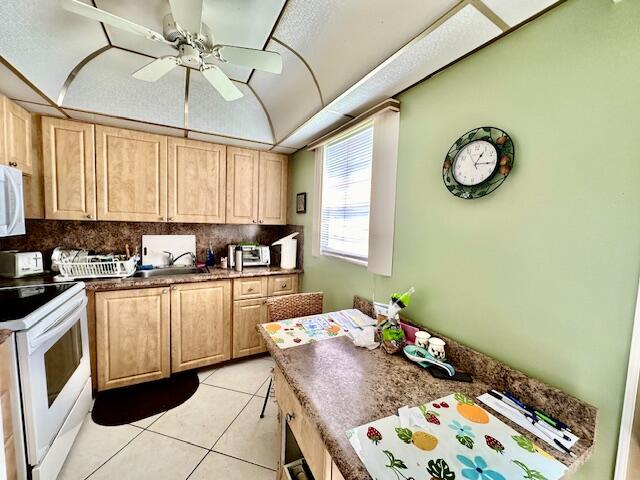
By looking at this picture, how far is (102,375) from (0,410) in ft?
3.50

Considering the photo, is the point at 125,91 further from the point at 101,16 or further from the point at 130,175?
the point at 101,16

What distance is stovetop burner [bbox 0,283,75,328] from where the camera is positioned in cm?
128

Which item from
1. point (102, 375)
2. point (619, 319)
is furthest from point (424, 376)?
point (102, 375)

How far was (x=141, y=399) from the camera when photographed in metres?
2.10

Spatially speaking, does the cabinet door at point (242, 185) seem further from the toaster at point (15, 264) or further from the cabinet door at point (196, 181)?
the toaster at point (15, 264)

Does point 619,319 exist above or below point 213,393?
above

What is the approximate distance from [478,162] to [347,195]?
1082 mm

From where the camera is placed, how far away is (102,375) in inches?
82.0

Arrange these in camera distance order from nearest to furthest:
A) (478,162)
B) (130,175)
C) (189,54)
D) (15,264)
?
(478,162) → (189,54) → (15,264) → (130,175)

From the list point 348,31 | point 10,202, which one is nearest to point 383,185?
point 348,31

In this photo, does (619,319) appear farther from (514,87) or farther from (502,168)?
(514,87)

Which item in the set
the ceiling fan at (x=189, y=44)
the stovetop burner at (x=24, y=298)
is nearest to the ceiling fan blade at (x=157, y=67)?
the ceiling fan at (x=189, y=44)

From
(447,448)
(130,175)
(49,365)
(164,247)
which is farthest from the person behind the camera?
(164,247)

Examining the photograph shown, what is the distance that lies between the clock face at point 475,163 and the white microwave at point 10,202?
2631mm
